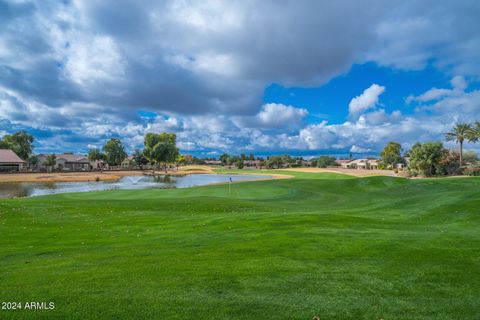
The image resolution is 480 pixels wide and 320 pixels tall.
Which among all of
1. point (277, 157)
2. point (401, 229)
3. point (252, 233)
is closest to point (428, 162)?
point (401, 229)

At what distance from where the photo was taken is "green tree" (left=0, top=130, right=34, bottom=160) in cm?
11450

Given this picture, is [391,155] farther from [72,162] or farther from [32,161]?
[32,161]

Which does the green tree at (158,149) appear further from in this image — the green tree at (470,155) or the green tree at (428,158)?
the green tree at (470,155)

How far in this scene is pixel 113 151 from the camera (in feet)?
431

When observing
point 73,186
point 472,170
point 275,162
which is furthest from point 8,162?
point 275,162

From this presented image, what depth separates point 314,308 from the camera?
5328mm

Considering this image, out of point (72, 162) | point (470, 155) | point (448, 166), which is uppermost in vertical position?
point (72, 162)

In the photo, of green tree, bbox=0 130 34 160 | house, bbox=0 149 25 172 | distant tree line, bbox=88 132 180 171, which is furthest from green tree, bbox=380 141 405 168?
green tree, bbox=0 130 34 160

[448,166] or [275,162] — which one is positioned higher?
[275,162]

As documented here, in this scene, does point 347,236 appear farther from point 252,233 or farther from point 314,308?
point 314,308

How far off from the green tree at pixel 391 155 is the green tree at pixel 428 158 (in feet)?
237

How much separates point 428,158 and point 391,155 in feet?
259

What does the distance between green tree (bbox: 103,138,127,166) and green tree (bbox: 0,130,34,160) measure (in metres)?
27.2

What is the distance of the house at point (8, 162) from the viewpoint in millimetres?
93025
